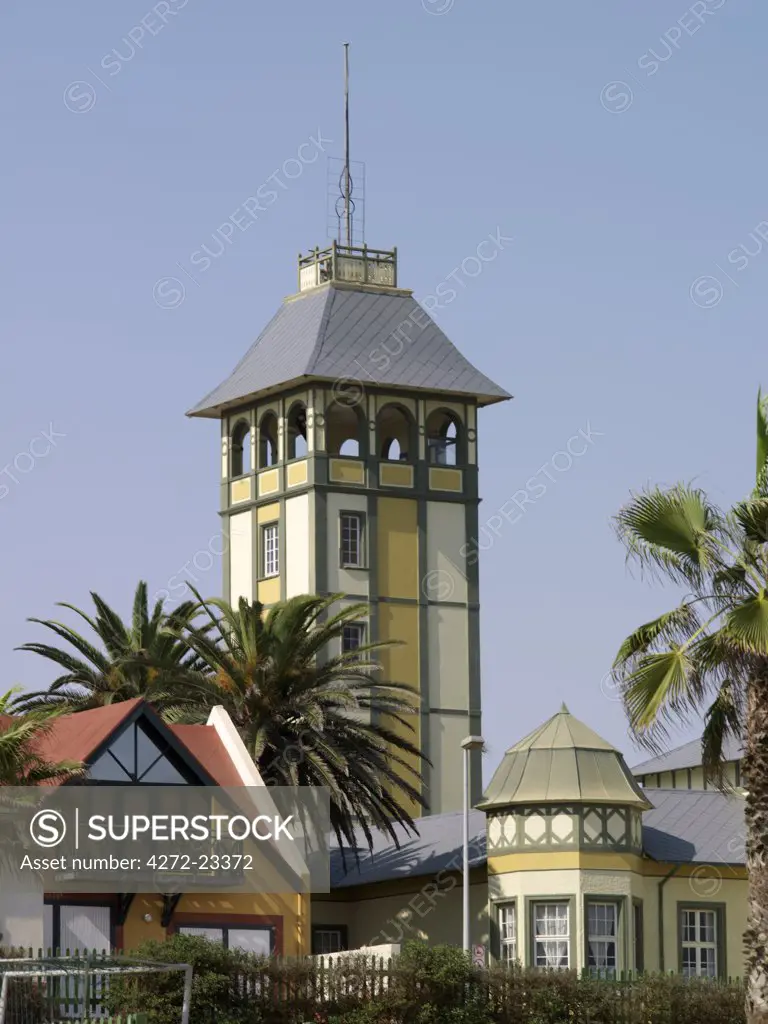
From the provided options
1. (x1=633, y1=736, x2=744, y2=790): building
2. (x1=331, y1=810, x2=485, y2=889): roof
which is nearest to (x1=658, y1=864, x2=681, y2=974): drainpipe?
(x1=331, y1=810, x2=485, y2=889): roof

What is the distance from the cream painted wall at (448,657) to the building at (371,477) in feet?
0.10

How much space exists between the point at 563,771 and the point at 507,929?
3.52 m

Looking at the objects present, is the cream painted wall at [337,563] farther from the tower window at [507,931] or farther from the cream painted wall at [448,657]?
the tower window at [507,931]

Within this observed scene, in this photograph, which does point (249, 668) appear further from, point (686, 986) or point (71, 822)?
point (686, 986)

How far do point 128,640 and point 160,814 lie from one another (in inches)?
547

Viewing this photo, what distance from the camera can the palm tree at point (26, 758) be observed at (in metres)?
41.6

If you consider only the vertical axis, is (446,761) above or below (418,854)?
above

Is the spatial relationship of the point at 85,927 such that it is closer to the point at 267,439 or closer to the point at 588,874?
the point at 588,874

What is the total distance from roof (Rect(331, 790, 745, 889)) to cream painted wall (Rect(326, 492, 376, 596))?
→ 594 inches

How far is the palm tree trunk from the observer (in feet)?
108

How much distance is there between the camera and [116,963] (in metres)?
37.9

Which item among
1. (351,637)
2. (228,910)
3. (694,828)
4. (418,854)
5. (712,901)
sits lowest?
(228,910)

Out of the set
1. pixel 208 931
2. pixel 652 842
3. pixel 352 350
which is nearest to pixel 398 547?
pixel 352 350

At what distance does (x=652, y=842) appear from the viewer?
5200 cm
